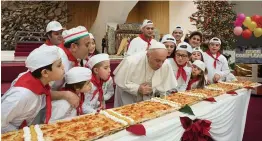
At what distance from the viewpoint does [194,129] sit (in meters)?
2.20

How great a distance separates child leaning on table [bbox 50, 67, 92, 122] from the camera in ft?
6.72

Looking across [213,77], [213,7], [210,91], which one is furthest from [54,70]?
[213,7]

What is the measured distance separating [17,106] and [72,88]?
0.57 metres

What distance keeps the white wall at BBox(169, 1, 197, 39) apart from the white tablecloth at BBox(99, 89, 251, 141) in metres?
7.33

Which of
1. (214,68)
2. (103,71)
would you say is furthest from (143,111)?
(214,68)

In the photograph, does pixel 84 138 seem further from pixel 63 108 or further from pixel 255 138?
pixel 255 138

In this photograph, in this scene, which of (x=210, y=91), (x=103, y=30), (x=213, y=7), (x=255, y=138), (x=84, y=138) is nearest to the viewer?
(x=84, y=138)

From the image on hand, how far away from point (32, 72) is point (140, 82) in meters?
1.47

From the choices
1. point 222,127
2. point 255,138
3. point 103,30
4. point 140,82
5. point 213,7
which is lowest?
point 255,138

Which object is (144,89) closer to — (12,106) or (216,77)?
(12,106)

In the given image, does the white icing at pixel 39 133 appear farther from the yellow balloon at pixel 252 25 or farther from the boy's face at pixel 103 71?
the yellow balloon at pixel 252 25

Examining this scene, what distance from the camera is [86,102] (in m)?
2.48

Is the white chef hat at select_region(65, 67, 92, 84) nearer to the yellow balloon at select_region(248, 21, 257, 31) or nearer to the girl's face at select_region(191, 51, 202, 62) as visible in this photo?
the girl's face at select_region(191, 51, 202, 62)

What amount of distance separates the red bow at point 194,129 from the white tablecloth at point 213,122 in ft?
0.14
